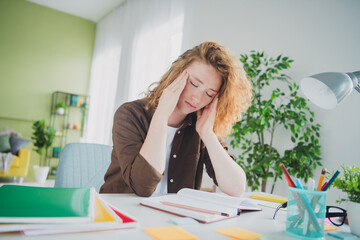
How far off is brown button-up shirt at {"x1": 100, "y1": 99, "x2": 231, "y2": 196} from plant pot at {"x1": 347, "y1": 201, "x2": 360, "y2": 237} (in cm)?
57

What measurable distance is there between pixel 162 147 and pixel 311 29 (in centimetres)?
177

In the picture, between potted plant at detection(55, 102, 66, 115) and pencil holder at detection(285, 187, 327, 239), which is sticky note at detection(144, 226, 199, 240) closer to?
pencil holder at detection(285, 187, 327, 239)

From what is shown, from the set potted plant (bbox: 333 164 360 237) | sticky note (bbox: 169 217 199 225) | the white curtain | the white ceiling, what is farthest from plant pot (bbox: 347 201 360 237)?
the white ceiling

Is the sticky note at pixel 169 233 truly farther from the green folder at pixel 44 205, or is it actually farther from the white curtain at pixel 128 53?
the white curtain at pixel 128 53

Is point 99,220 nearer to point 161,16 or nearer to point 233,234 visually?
point 233,234

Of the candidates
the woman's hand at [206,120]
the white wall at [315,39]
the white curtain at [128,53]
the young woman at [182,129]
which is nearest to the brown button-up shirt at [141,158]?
the young woman at [182,129]

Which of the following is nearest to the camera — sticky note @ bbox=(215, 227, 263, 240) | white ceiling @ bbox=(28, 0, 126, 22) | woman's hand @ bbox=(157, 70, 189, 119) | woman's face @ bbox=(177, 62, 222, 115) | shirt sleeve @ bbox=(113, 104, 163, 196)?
sticky note @ bbox=(215, 227, 263, 240)

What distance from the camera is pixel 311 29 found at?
2205 millimetres

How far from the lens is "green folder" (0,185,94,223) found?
0.50 m

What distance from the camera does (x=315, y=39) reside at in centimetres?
217

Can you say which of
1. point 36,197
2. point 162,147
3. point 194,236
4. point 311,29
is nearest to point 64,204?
point 36,197

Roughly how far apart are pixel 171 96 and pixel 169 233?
0.68 m

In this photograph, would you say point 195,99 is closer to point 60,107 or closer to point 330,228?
point 330,228

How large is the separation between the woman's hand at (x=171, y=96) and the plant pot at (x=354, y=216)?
0.68m
